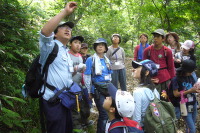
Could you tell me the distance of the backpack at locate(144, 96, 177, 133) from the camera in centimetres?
215

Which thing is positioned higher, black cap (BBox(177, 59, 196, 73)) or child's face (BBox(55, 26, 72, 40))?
child's face (BBox(55, 26, 72, 40))

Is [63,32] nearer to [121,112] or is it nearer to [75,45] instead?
[121,112]

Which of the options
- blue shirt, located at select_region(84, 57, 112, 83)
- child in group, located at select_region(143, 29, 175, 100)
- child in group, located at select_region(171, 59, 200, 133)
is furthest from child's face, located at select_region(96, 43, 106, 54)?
child in group, located at select_region(171, 59, 200, 133)

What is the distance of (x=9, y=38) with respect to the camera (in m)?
4.18

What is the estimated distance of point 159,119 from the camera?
2170 mm

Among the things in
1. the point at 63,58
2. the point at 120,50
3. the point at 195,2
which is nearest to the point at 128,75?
the point at 120,50

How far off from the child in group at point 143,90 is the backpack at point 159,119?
0.44 ft

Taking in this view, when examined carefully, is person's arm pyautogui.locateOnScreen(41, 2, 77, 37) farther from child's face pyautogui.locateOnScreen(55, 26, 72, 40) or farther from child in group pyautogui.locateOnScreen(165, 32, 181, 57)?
child in group pyautogui.locateOnScreen(165, 32, 181, 57)

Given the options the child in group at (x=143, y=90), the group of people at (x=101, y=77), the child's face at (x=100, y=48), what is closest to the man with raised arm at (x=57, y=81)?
the group of people at (x=101, y=77)

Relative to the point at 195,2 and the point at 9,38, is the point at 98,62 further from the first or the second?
the point at 195,2

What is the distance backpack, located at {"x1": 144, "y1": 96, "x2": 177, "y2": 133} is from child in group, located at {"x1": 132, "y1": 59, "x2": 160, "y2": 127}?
0.13 meters

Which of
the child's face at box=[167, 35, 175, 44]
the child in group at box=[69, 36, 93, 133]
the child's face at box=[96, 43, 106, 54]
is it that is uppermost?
the child's face at box=[167, 35, 175, 44]

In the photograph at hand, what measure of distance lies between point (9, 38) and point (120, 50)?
3631 millimetres

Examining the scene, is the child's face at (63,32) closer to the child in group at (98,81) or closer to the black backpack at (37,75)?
the black backpack at (37,75)
